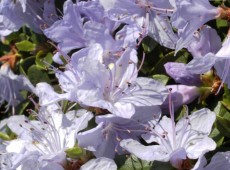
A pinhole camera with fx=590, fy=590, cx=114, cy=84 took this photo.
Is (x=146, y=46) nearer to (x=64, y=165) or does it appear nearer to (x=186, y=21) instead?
(x=186, y=21)

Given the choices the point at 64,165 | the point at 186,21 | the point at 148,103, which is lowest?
the point at 64,165

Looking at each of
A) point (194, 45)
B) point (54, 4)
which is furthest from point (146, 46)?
point (54, 4)

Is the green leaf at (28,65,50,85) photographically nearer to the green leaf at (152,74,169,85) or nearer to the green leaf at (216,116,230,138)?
the green leaf at (152,74,169,85)

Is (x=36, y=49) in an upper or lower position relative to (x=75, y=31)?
lower

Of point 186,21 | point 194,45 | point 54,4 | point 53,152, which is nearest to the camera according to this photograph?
point 186,21

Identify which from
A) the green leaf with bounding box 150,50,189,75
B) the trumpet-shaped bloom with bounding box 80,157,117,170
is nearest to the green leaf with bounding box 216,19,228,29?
the green leaf with bounding box 150,50,189,75

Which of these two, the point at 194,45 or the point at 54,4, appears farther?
the point at 54,4
